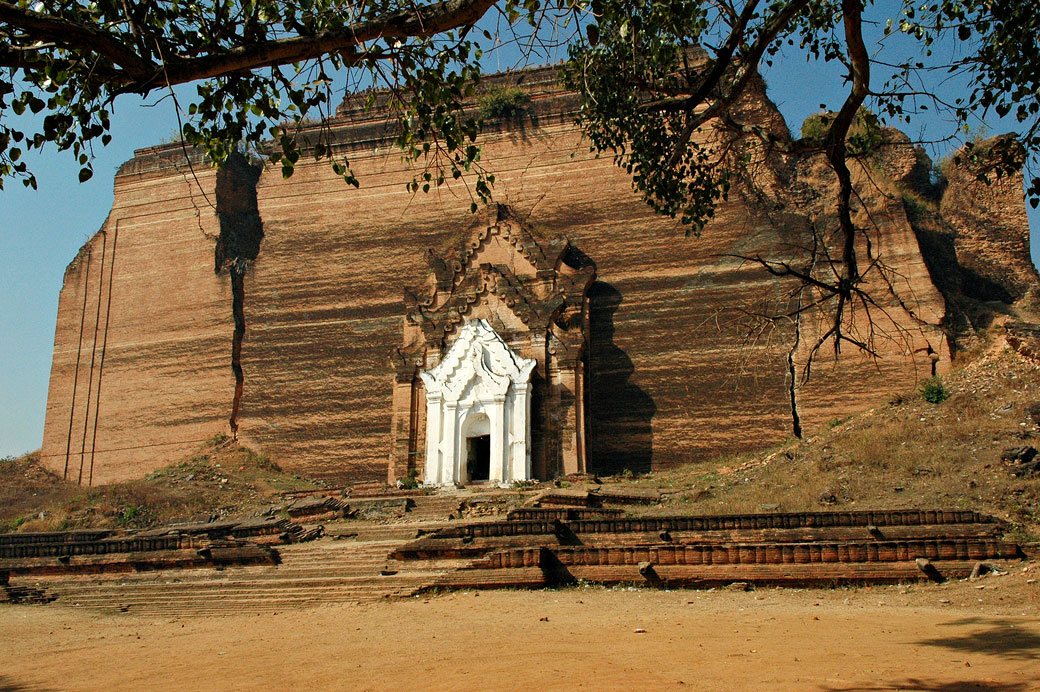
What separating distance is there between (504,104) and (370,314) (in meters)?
7.47

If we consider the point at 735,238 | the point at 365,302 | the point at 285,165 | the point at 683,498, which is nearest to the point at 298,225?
the point at 365,302

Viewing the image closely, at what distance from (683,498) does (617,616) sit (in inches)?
336

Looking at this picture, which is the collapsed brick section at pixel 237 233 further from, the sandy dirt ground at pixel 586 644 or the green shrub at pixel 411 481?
the sandy dirt ground at pixel 586 644

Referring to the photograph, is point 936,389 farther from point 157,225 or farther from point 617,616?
point 157,225

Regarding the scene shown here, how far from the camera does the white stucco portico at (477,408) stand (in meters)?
21.5

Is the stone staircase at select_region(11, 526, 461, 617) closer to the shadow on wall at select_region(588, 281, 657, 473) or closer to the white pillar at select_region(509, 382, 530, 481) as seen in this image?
the white pillar at select_region(509, 382, 530, 481)

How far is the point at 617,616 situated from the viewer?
9.38 meters

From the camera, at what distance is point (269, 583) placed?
13.0 meters

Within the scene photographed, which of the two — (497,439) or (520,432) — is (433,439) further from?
(520,432)

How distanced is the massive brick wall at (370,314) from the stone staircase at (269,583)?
9299mm

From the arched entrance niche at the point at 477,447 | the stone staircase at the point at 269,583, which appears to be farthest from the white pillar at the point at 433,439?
the stone staircase at the point at 269,583

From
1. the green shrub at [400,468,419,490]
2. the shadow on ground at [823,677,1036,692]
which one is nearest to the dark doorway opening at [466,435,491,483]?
the green shrub at [400,468,419,490]

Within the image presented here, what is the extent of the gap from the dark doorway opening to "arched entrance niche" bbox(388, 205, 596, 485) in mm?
28

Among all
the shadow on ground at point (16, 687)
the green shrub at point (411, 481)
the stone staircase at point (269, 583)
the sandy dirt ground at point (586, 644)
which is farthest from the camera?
the green shrub at point (411, 481)
